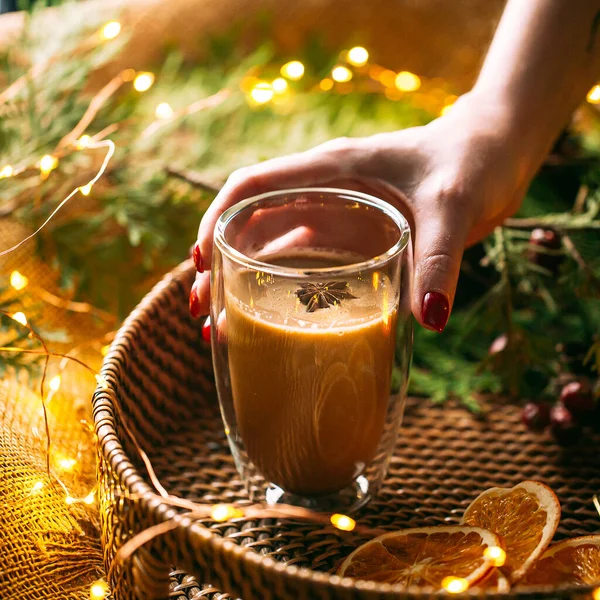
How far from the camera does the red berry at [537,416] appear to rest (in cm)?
103

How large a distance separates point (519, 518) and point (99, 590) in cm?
44

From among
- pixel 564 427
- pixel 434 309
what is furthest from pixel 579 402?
pixel 434 309

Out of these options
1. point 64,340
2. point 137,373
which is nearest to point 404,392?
point 137,373

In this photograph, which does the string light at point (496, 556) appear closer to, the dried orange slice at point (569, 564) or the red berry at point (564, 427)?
the dried orange slice at point (569, 564)

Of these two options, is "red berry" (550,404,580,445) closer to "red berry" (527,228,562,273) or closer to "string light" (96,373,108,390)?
"red berry" (527,228,562,273)

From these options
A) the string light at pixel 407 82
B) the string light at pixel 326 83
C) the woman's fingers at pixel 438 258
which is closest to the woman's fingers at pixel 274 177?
the woman's fingers at pixel 438 258

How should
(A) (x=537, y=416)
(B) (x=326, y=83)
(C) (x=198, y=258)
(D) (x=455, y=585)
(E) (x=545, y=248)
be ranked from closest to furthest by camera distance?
1. (D) (x=455, y=585)
2. (C) (x=198, y=258)
3. (A) (x=537, y=416)
4. (E) (x=545, y=248)
5. (B) (x=326, y=83)

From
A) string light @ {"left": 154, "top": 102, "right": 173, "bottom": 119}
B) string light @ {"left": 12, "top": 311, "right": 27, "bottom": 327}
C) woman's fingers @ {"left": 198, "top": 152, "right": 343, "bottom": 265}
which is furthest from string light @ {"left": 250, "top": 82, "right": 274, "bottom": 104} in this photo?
string light @ {"left": 12, "top": 311, "right": 27, "bottom": 327}

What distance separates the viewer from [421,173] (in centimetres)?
92

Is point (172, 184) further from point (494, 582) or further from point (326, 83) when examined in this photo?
point (494, 582)

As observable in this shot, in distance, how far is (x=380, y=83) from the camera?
1711 millimetres

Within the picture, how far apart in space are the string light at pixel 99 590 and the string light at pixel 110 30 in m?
0.86

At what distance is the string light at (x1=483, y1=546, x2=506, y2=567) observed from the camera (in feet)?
2.30

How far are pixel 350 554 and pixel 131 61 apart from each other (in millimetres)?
1091
